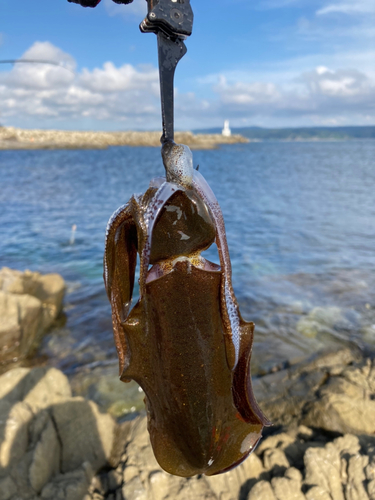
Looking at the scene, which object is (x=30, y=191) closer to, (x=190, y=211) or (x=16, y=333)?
(x=16, y=333)

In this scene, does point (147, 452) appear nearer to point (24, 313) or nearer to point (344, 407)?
point (344, 407)

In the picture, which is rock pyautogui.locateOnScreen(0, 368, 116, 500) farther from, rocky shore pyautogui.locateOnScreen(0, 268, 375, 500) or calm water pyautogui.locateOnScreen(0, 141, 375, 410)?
calm water pyautogui.locateOnScreen(0, 141, 375, 410)

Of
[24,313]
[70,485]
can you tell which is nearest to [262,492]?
[70,485]

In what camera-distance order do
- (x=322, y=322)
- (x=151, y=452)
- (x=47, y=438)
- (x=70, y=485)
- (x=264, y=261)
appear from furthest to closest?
1. (x=264, y=261)
2. (x=322, y=322)
3. (x=47, y=438)
4. (x=151, y=452)
5. (x=70, y=485)

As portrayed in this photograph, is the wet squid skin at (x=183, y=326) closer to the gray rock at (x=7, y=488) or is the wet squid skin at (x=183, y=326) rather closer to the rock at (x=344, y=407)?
the gray rock at (x=7, y=488)

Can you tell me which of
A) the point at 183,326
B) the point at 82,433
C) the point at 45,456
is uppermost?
the point at 183,326

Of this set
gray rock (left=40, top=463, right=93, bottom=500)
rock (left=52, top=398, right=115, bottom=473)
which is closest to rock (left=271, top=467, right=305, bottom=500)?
gray rock (left=40, top=463, right=93, bottom=500)
